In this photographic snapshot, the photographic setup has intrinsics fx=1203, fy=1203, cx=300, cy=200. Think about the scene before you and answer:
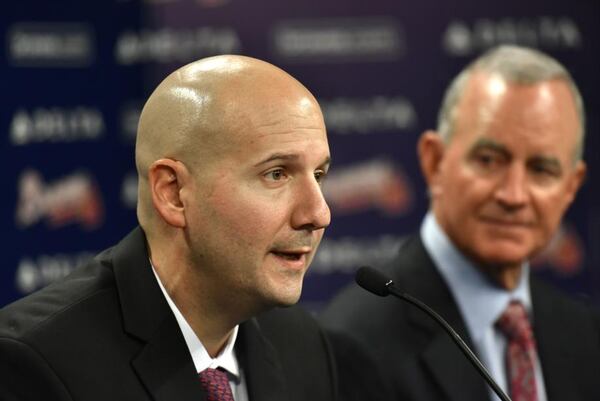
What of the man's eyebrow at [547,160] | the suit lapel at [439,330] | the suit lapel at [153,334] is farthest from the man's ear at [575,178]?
the suit lapel at [153,334]

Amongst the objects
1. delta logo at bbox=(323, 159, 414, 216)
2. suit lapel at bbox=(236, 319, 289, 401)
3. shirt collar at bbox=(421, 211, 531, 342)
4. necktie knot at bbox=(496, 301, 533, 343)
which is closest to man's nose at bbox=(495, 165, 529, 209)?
shirt collar at bbox=(421, 211, 531, 342)

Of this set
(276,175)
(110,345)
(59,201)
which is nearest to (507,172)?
(276,175)

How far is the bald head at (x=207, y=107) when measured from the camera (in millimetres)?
2336

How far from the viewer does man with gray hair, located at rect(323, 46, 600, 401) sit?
11.2 ft

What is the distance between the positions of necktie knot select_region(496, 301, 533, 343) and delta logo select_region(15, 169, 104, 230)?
67.7 inches

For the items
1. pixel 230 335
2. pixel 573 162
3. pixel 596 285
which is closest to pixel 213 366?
pixel 230 335

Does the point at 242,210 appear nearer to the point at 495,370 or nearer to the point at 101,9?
the point at 495,370

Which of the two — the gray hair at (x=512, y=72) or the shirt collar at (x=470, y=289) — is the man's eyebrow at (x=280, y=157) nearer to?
the shirt collar at (x=470, y=289)

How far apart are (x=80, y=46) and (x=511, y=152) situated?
5.90 feet

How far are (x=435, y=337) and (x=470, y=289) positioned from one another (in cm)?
23

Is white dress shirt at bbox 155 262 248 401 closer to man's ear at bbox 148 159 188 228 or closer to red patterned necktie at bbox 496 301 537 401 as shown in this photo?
man's ear at bbox 148 159 188 228

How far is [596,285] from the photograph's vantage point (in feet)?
16.8

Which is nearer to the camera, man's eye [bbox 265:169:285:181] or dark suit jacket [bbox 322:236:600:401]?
man's eye [bbox 265:169:285:181]

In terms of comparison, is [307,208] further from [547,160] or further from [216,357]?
[547,160]
